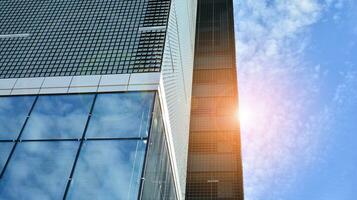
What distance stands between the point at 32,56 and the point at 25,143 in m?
4.43

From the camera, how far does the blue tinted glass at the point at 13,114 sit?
41.7ft

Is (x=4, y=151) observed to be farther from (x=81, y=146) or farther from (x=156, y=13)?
(x=156, y=13)

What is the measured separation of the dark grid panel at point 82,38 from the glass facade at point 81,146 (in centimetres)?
144

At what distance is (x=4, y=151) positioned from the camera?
12.2 m

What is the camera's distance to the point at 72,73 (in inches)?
550

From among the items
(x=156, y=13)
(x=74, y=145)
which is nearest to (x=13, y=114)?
(x=74, y=145)

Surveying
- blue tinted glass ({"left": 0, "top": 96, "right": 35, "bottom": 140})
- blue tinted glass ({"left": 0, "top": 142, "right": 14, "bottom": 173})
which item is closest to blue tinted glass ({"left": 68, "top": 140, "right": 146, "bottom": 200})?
blue tinted glass ({"left": 0, "top": 142, "right": 14, "bottom": 173})

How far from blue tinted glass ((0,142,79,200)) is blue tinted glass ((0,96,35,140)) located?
0.82 metres

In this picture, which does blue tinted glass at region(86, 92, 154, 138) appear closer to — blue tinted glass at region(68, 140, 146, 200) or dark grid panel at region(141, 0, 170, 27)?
blue tinted glass at region(68, 140, 146, 200)

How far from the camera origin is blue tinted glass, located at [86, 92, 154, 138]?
1190cm

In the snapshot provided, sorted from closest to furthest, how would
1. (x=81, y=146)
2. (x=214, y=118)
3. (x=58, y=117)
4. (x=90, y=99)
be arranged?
(x=81, y=146) → (x=58, y=117) → (x=90, y=99) → (x=214, y=118)

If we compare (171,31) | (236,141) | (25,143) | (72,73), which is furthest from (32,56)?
(236,141)

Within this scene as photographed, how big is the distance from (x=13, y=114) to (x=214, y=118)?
17.3 m

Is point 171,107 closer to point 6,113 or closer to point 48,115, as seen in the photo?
point 48,115
